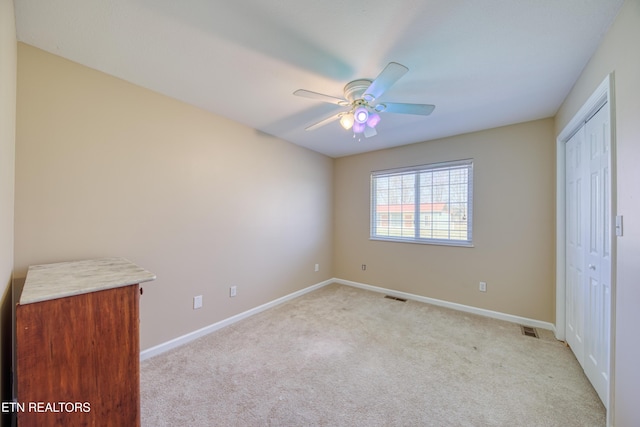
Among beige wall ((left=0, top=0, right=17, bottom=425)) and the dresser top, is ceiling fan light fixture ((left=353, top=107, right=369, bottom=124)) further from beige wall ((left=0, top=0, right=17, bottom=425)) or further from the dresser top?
beige wall ((left=0, top=0, right=17, bottom=425))

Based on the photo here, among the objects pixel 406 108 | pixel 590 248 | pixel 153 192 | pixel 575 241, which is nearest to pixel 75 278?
pixel 153 192

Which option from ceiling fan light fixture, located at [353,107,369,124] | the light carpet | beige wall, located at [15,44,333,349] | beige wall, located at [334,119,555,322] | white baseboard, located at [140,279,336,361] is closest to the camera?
the light carpet

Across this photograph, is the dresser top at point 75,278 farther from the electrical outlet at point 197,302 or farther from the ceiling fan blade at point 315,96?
the ceiling fan blade at point 315,96

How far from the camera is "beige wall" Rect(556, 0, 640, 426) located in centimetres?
116

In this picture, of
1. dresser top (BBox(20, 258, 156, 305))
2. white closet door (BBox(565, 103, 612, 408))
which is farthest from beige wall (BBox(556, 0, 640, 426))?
dresser top (BBox(20, 258, 156, 305))

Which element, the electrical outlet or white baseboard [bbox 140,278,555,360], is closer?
white baseboard [bbox 140,278,555,360]

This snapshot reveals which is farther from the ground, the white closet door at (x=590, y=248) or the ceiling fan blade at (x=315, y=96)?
the ceiling fan blade at (x=315, y=96)

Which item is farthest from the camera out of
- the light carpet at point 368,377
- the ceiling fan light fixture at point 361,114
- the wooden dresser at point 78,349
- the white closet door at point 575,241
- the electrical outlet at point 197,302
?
the electrical outlet at point 197,302

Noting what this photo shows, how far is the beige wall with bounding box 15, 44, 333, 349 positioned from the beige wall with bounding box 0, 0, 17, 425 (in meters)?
0.18

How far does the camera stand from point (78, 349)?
118cm

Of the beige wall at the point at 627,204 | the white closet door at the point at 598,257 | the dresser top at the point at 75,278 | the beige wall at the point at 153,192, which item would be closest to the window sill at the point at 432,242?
the white closet door at the point at 598,257

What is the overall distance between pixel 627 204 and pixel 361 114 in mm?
1557

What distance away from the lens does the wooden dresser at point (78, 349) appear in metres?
1.07

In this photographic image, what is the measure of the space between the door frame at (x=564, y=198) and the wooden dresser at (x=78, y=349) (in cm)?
263
